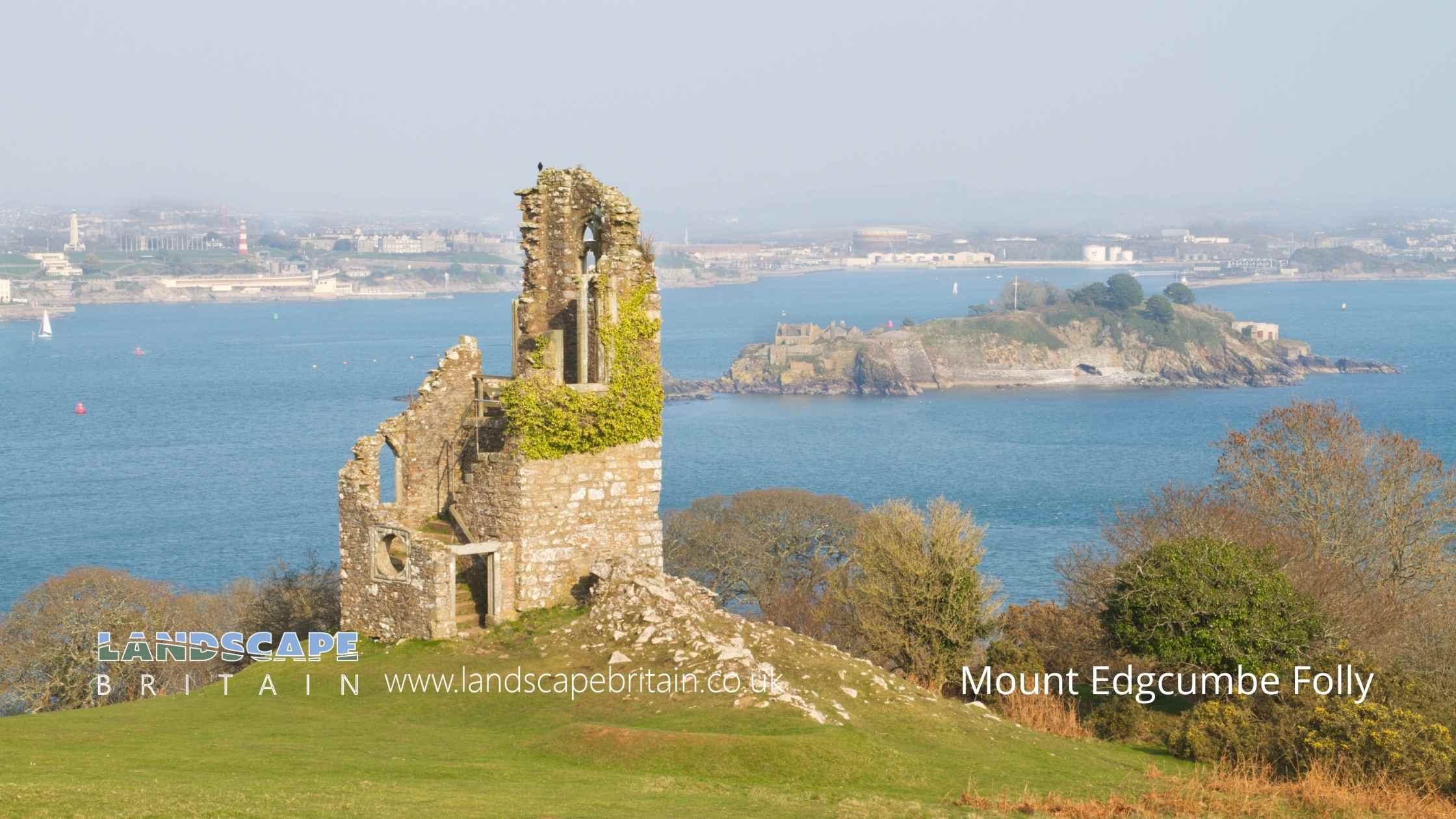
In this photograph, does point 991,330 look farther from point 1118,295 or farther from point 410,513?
point 410,513

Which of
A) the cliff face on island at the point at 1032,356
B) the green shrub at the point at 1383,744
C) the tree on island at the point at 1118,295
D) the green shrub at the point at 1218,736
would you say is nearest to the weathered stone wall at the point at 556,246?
the green shrub at the point at 1218,736

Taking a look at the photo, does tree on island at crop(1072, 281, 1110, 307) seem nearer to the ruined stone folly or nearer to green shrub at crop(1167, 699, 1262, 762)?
the ruined stone folly

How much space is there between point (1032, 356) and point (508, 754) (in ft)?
544

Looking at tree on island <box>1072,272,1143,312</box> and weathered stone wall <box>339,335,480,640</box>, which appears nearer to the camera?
weathered stone wall <box>339,335,480,640</box>

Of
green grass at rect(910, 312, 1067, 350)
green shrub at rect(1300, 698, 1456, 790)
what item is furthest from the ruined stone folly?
green grass at rect(910, 312, 1067, 350)

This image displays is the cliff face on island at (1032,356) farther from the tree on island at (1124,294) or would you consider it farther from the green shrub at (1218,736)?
the green shrub at (1218,736)

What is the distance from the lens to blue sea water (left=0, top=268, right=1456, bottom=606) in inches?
2793

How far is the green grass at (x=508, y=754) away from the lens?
1270 cm

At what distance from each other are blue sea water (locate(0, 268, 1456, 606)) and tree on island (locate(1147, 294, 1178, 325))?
810 inches

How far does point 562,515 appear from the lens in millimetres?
20234

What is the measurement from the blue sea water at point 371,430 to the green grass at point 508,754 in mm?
21283

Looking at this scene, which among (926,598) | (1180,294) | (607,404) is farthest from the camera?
(1180,294)

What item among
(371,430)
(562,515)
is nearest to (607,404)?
(562,515)

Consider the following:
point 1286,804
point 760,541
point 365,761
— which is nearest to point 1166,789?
point 1286,804
